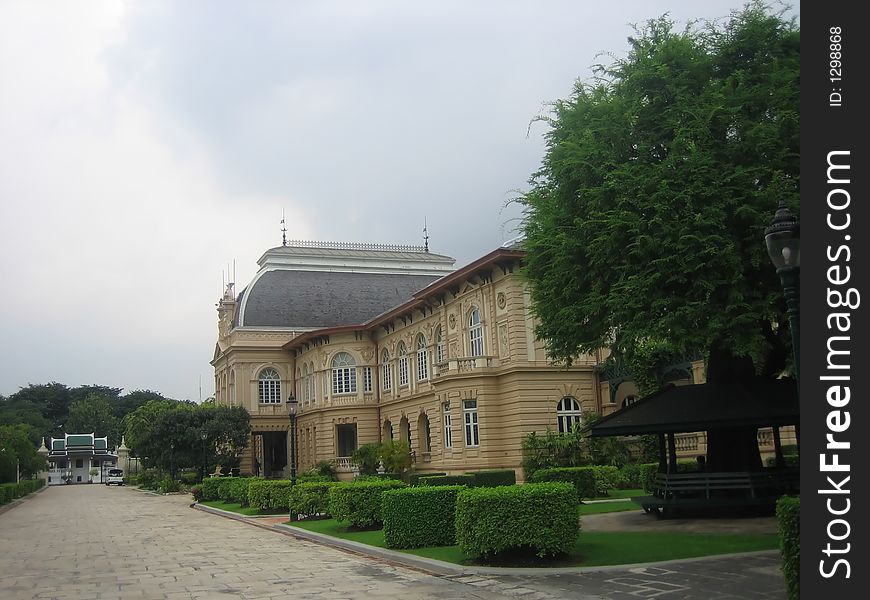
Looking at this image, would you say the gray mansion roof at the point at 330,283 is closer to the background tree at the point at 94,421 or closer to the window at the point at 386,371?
the window at the point at 386,371

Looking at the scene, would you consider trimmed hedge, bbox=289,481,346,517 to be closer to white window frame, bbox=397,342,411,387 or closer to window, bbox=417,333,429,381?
window, bbox=417,333,429,381

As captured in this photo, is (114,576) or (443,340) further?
A: (443,340)

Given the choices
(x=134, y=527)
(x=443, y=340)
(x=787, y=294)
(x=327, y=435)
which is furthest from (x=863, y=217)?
(x=327, y=435)

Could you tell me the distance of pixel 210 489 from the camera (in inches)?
1612

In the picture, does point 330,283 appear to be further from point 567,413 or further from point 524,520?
point 524,520

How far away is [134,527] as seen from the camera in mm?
27797

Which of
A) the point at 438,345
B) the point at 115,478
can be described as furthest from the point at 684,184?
the point at 115,478

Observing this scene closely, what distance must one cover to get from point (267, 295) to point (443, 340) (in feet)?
80.5

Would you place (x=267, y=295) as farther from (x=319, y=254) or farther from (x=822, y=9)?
(x=822, y=9)

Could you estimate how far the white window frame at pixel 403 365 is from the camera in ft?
161

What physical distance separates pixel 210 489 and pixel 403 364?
13.6 m

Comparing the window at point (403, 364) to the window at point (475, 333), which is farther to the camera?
the window at point (403, 364)

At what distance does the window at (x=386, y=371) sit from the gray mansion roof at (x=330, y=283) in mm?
12086

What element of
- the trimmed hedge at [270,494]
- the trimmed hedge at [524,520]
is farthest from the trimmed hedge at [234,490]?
the trimmed hedge at [524,520]
